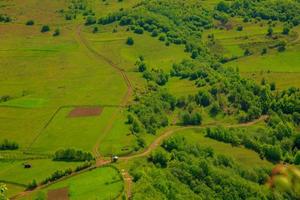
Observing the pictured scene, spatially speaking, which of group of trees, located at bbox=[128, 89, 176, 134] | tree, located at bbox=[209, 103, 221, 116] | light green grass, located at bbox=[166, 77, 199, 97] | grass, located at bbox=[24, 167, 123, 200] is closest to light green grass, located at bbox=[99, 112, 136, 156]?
group of trees, located at bbox=[128, 89, 176, 134]

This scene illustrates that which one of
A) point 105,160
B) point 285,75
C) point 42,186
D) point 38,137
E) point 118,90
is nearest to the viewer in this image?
point 42,186

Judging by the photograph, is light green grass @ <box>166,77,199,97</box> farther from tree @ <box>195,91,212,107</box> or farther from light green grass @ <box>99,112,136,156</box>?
light green grass @ <box>99,112,136,156</box>

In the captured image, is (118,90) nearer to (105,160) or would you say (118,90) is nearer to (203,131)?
(203,131)

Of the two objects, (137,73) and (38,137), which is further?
(137,73)

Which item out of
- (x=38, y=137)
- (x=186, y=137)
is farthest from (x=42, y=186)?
(x=186, y=137)

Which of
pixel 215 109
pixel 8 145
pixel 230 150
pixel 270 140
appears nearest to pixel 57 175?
pixel 8 145

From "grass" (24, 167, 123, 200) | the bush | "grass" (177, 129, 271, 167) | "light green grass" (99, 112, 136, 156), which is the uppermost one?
"grass" (24, 167, 123, 200)

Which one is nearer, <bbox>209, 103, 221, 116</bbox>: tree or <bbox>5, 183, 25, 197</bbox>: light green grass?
<bbox>5, 183, 25, 197</bbox>: light green grass

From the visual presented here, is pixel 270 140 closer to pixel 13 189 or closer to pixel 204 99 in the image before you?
pixel 204 99
